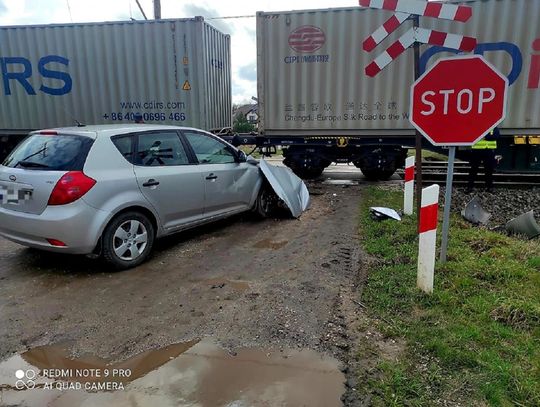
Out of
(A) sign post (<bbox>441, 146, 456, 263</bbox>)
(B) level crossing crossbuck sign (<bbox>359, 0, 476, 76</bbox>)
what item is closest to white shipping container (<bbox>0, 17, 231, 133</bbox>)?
(B) level crossing crossbuck sign (<bbox>359, 0, 476, 76</bbox>)

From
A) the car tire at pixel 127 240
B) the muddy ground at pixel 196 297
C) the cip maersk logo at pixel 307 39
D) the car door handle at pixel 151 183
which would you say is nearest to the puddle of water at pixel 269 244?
the muddy ground at pixel 196 297

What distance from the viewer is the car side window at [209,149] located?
5359mm

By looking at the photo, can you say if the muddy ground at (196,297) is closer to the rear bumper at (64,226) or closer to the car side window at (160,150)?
the rear bumper at (64,226)

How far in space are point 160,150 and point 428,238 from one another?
3061mm

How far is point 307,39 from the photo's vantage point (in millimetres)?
9117

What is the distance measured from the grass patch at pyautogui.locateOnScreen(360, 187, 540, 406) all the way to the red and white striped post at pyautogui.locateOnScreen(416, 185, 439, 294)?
5.0 inches

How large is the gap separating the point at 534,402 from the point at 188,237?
14.1ft

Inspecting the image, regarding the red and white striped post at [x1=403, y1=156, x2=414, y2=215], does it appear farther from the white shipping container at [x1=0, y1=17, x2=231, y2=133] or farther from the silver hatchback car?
the white shipping container at [x1=0, y1=17, x2=231, y2=133]

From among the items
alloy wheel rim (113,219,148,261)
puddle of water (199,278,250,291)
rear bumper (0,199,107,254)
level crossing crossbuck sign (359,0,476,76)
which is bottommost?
puddle of water (199,278,250,291)

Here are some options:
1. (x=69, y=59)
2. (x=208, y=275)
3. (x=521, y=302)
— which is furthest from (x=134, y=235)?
(x=69, y=59)

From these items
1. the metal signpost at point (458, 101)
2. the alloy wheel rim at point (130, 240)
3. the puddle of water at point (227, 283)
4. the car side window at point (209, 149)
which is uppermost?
the metal signpost at point (458, 101)

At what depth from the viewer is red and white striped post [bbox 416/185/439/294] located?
3.58m

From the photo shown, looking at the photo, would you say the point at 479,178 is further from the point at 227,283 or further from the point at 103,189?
the point at 103,189

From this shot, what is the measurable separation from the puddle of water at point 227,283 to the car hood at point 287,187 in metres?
2.42
